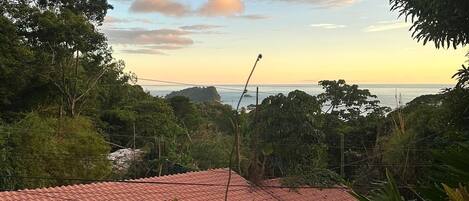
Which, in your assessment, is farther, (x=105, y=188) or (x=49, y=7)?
(x=49, y=7)

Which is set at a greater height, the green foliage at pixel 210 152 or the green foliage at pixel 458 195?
the green foliage at pixel 458 195

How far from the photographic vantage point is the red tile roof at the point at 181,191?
10.0 metres

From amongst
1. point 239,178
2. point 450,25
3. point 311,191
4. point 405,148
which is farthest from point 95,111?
point 450,25

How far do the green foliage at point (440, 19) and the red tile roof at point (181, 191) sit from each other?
3619 millimetres

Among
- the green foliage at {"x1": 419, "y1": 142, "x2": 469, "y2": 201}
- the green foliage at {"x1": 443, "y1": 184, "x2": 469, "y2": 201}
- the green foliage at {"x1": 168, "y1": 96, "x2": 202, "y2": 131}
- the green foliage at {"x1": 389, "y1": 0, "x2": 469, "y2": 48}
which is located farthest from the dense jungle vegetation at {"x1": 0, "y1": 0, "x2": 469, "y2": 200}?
the green foliage at {"x1": 443, "y1": 184, "x2": 469, "y2": 201}

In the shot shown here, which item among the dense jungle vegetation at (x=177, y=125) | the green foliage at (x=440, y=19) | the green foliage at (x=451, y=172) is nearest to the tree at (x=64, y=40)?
the dense jungle vegetation at (x=177, y=125)

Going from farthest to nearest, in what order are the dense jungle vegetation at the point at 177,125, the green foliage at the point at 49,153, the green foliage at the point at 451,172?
1. the green foliage at the point at 49,153
2. the dense jungle vegetation at the point at 177,125
3. the green foliage at the point at 451,172

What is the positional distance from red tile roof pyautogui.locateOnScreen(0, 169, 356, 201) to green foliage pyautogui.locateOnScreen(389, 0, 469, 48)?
3.62 metres

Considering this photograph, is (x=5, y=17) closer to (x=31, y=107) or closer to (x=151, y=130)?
(x=31, y=107)

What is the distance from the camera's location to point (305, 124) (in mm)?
14297

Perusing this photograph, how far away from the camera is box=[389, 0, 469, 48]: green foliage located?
26.1 ft

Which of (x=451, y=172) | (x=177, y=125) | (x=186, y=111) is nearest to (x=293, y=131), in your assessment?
(x=177, y=125)

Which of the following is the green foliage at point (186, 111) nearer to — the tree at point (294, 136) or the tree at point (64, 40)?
the tree at point (64, 40)

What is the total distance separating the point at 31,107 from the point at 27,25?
278cm
